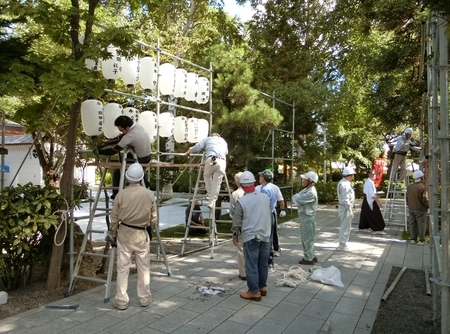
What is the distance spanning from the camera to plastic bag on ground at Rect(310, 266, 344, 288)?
225 inches

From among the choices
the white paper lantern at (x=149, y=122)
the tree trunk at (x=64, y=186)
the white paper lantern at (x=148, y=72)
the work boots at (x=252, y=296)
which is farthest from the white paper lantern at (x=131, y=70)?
the work boots at (x=252, y=296)

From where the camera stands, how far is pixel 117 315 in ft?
14.5

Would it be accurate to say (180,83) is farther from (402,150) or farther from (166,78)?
(402,150)

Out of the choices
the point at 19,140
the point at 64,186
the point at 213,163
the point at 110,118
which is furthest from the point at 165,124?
the point at 19,140

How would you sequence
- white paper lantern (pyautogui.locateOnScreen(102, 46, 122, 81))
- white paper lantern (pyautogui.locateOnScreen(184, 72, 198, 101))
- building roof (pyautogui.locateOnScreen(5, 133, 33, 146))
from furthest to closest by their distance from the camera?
building roof (pyautogui.locateOnScreen(5, 133, 33, 146))
white paper lantern (pyautogui.locateOnScreen(184, 72, 198, 101))
white paper lantern (pyautogui.locateOnScreen(102, 46, 122, 81))

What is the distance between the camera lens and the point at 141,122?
6.68 metres

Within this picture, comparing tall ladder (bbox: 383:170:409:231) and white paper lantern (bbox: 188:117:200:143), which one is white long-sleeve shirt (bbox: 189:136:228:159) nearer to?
white paper lantern (bbox: 188:117:200:143)

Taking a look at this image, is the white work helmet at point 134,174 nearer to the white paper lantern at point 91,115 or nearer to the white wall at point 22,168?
the white paper lantern at point 91,115

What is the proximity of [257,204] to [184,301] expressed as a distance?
1.57 meters

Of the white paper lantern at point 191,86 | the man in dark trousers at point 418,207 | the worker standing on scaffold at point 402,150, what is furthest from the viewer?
the worker standing on scaffold at point 402,150

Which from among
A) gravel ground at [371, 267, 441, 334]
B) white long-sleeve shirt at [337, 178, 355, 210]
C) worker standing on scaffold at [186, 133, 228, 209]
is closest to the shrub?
worker standing on scaffold at [186, 133, 228, 209]

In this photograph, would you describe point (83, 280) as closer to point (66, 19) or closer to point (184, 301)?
point (184, 301)

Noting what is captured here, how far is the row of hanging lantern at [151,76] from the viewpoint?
5.85 metres

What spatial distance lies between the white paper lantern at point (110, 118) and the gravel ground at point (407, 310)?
4.44m
